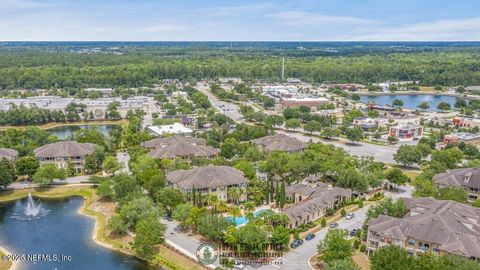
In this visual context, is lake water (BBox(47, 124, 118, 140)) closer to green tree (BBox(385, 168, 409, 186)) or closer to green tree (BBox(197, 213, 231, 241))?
green tree (BBox(197, 213, 231, 241))

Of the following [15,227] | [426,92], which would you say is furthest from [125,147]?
[426,92]

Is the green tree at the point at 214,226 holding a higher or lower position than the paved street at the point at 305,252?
higher

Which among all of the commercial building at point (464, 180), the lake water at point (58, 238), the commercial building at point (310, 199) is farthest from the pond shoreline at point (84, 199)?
the commercial building at point (464, 180)

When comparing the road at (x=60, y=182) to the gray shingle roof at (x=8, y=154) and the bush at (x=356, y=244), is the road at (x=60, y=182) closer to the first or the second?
the gray shingle roof at (x=8, y=154)

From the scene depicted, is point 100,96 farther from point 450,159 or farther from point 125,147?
point 450,159

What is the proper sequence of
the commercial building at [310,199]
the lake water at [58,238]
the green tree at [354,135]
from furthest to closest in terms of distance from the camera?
the green tree at [354,135], the commercial building at [310,199], the lake water at [58,238]

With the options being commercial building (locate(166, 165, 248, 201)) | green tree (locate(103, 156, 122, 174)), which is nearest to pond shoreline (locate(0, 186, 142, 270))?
green tree (locate(103, 156, 122, 174))
